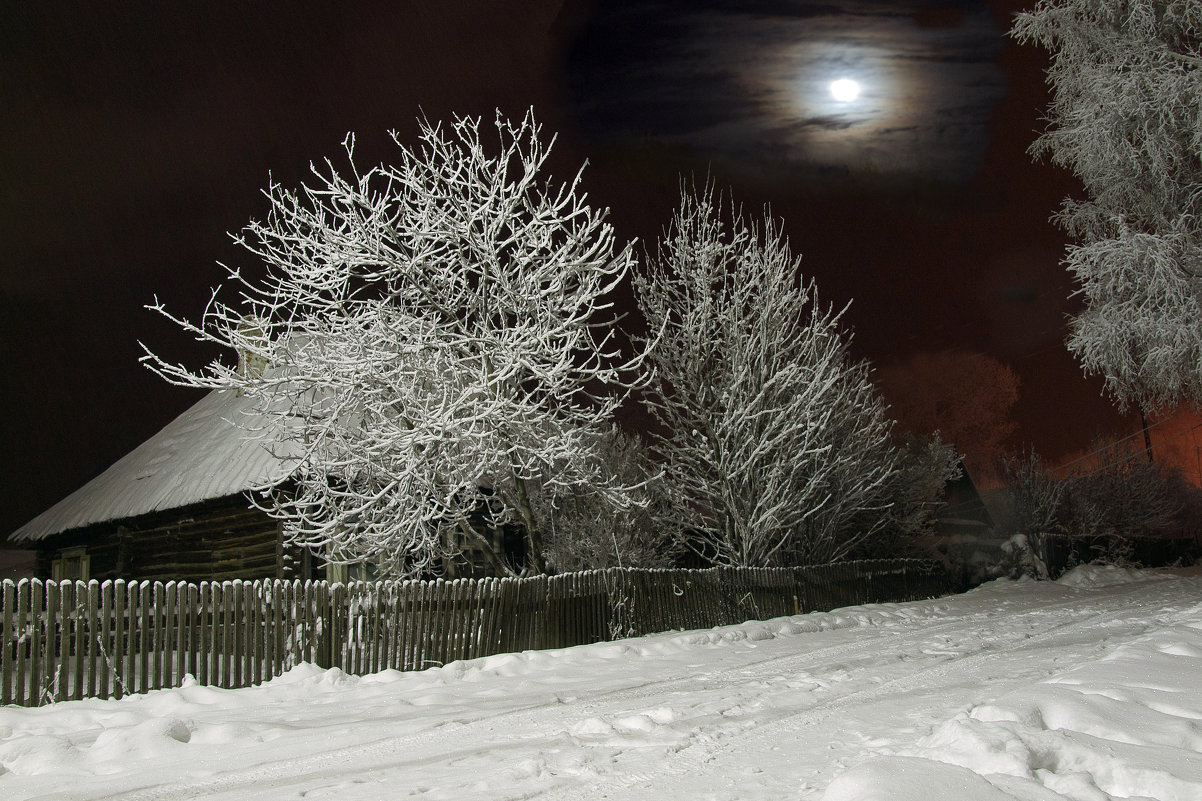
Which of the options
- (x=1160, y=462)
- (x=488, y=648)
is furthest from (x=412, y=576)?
(x=1160, y=462)

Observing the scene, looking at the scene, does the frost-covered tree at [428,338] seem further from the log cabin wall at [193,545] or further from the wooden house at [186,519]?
the log cabin wall at [193,545]

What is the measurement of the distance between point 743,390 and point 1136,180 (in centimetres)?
738

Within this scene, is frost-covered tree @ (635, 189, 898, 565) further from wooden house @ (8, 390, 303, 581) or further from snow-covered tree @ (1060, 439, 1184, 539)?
snow-covered tree @ (1060, 439, 1184, 539)

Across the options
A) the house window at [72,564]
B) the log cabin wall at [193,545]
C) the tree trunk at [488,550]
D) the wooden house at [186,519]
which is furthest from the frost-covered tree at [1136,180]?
the house window at [72,564]

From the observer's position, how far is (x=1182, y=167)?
1382 centimetres

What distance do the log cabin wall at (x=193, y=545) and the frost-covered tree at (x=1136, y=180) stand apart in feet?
50.8

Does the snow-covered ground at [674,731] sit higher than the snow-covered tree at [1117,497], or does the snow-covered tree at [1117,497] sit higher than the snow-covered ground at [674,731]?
the snow-covered tree at [1117,497]

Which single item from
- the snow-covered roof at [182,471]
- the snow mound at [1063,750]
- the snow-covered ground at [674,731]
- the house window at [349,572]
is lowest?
the snow-covered ground at [674,731]

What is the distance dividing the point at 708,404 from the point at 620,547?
377cm

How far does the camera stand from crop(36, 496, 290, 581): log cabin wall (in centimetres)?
1767

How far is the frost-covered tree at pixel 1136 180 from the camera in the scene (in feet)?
42.8

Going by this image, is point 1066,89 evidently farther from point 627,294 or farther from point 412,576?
point 412,576

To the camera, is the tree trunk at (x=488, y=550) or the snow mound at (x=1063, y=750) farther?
the tree trunk at (x=488, y=550)

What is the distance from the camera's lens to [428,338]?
12.1 metres
